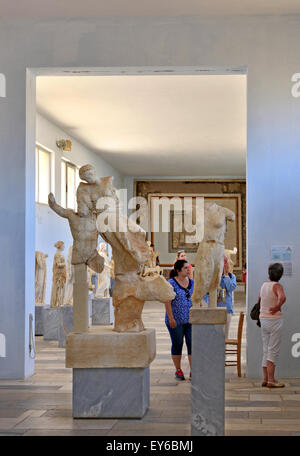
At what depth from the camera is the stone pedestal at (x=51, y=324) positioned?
1332 cm

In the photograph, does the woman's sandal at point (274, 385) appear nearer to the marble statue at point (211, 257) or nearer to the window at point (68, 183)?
the marble statue at point (211, 257)

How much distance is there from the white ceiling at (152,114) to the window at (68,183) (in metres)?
0.88

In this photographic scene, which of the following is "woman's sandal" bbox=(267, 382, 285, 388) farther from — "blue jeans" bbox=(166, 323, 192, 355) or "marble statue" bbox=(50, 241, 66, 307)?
"marble statue" bbox=(50, 241, 66, 307)

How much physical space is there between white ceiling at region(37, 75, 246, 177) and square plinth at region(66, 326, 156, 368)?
685 centimetres

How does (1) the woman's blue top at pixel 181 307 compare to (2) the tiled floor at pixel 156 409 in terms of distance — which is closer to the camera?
(2) the tiled floor at pixel 156 409

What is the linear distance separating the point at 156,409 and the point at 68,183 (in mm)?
12903

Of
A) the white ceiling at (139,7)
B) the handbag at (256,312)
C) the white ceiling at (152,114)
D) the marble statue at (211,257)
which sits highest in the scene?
the white ceiling at (152,114)

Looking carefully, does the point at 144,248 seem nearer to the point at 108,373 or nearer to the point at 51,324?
the point at 108,373

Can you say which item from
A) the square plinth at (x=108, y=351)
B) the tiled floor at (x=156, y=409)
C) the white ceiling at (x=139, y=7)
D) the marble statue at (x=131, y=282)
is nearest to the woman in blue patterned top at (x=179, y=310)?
the tiled floor at (x=156, y=409)

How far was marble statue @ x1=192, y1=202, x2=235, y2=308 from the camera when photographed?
21.8 ft

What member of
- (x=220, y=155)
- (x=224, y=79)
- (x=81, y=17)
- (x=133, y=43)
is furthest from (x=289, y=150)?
(x=220, y=155)

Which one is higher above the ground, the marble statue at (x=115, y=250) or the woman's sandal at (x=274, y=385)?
the marble statue at (x=115, y=250)

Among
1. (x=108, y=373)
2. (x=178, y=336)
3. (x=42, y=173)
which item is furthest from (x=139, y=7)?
(x=42, y=173)

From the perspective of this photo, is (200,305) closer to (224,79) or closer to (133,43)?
(133,43)
